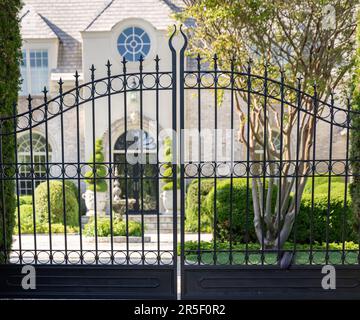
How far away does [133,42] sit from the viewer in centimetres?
1470

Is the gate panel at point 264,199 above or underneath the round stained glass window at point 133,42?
underneath

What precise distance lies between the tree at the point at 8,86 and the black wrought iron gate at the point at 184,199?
2.2 inches

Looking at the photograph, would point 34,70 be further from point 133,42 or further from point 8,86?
point 8,86

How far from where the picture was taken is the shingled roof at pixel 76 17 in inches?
583

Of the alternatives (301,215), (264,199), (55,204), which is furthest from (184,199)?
(55,204)

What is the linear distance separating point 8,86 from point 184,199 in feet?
9.18

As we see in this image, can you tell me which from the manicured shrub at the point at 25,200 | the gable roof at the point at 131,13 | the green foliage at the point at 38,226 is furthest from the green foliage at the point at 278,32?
the manicured shrub at the point at 25,200

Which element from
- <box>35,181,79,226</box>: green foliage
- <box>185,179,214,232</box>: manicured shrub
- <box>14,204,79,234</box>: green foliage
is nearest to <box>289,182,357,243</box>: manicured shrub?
<box>185,179,214,232</box>: manicured shrub

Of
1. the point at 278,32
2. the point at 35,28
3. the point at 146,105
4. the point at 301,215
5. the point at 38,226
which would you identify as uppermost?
the point at 35,28

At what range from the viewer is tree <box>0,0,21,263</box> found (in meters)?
5.31

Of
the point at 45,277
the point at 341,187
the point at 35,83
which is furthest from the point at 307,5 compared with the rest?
the point at 35,83

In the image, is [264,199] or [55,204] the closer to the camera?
[264,199]

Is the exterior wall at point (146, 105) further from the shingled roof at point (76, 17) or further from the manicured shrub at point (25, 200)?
the manicured shrub at point (25, 200)
